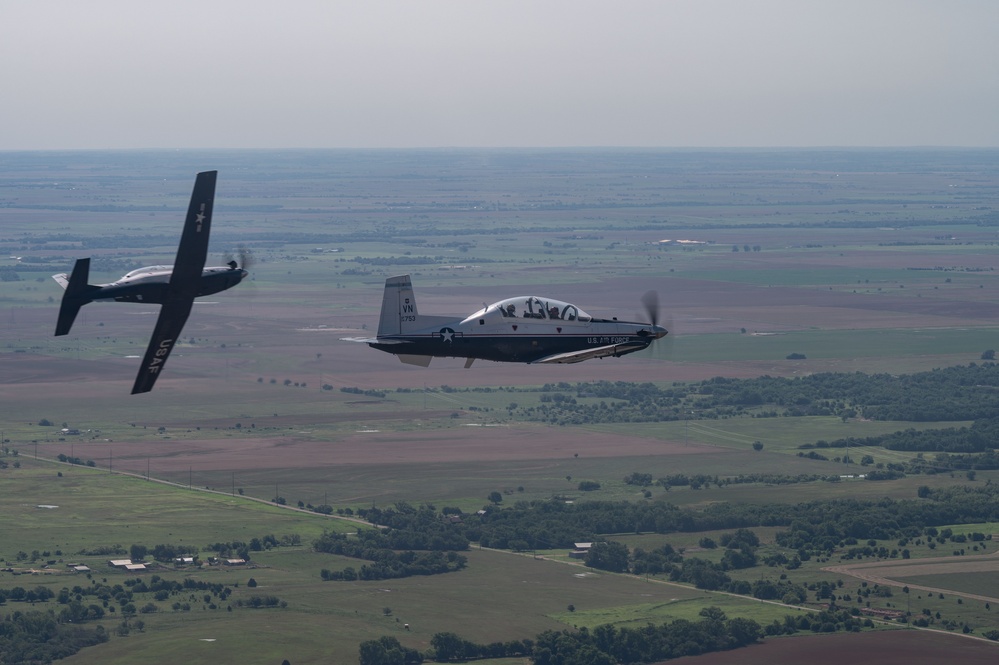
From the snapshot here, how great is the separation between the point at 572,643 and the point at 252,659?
37.2 m

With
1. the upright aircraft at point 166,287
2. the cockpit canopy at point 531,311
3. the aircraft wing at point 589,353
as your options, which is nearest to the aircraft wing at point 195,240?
the upright aircraft at point 166,287

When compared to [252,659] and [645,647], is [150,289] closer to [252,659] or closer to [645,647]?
[252,659]

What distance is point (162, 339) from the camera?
63.8 m

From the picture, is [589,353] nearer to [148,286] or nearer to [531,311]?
[531,311]

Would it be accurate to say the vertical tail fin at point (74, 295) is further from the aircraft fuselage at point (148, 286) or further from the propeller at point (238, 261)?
the propeller at point (238, 261)

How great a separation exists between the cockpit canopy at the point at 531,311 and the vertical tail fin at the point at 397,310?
275 centimetres

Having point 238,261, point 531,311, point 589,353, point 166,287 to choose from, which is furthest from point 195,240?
point 589,353

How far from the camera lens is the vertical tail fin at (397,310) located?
74.6m

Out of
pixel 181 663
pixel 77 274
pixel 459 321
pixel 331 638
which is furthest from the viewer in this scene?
pixel 331 638

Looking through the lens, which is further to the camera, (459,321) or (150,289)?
(459,321)

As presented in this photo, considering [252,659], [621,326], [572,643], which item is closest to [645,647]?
[572,643]

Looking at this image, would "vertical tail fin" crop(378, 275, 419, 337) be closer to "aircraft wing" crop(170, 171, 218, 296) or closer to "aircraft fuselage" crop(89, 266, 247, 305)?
"aircraft fuselage" crop(89, 266, 247, 305)

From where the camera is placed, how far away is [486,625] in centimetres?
19888

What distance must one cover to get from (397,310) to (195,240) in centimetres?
1391
